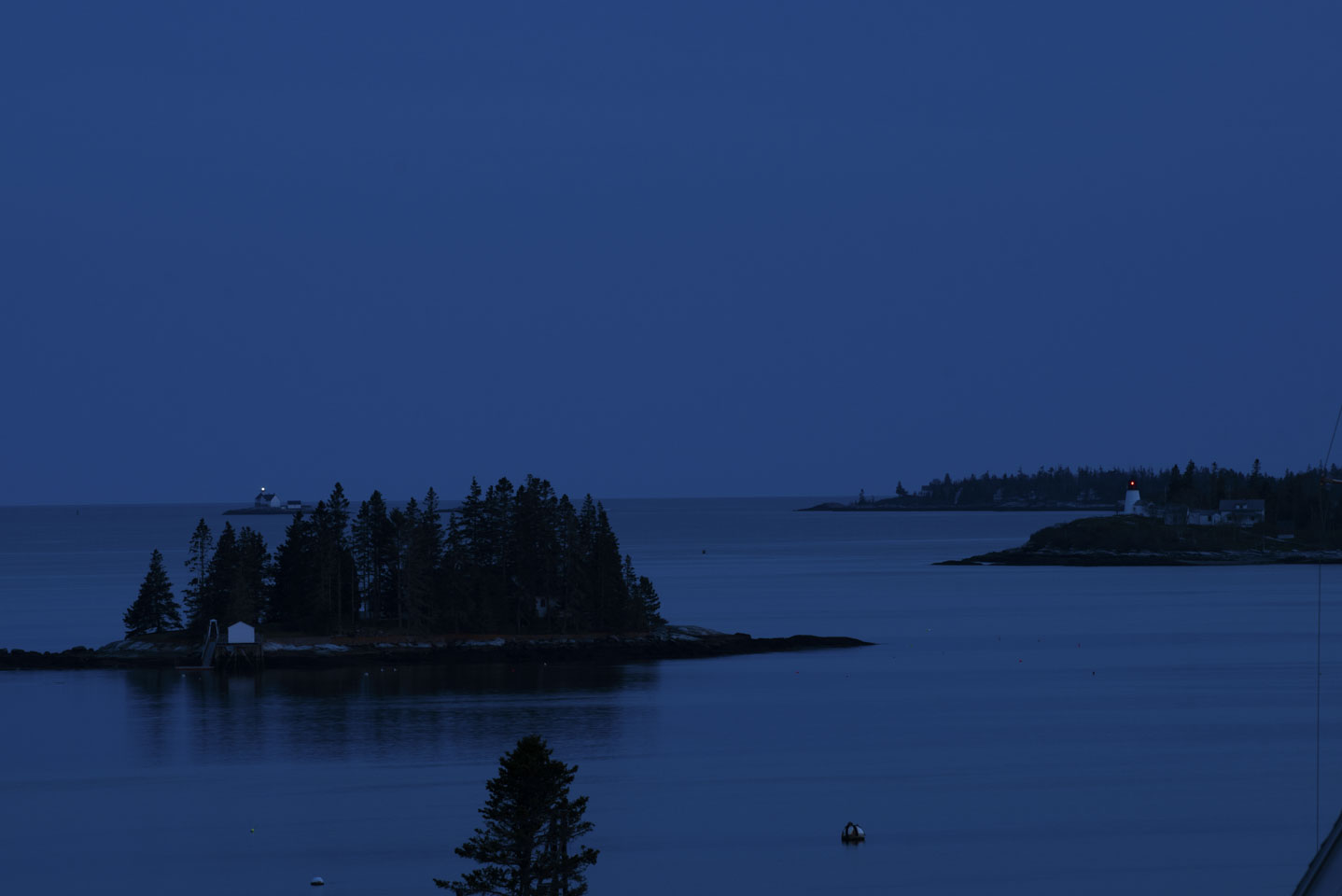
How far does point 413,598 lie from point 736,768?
41.8 m

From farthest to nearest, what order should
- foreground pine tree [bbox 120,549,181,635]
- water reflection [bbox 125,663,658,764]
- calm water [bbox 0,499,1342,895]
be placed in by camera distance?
foreground pine tree [bbox 120,549,181,635] → water reflection [bbox 125,663,658,764] → calm water [bbox 0,499,1342,895]

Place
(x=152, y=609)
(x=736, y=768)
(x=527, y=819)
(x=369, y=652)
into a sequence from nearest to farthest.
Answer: (x=527, y=819) → (x=736, y=768) → (x=369, y=652) → (x=152, y=609)

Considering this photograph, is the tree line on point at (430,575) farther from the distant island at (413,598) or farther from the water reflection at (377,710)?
the water reflection at (377,710)

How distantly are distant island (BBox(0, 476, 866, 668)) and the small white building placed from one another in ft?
0.19

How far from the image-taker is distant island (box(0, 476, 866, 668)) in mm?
97250

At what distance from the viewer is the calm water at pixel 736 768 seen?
46312 mm

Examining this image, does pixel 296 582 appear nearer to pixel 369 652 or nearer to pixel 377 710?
pixel 369 652

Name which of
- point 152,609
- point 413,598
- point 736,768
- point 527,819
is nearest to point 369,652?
point 413,598

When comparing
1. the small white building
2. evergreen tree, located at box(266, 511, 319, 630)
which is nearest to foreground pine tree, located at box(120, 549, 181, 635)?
evergreen tree, located at box(266, 511, 319, 630)

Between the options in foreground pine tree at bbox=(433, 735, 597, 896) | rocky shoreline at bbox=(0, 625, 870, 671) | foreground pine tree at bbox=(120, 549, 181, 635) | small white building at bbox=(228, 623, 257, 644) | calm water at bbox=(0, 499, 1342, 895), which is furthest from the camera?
foreground pine tree at bbox=(120, 549, 181, 635)

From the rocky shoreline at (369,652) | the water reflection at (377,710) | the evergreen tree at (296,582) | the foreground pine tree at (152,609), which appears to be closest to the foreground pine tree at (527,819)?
the water reflection at (377,710)

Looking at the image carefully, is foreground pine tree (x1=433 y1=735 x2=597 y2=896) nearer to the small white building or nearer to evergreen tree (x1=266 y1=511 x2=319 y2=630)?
the small white building

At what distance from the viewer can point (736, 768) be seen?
6359cm

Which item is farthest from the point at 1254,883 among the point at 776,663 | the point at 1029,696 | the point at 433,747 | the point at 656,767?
the point at 776,663
